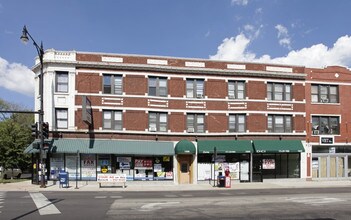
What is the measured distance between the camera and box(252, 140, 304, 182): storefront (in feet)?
107

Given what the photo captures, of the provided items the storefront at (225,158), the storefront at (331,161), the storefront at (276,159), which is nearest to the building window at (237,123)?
the storefront at (225,158)

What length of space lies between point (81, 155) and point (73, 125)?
2.41 metres

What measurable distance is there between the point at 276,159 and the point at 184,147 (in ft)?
29.0

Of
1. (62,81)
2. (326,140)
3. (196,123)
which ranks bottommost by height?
(326,140)

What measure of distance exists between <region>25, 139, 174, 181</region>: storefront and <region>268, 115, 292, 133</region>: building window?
9.23m

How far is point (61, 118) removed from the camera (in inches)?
1188

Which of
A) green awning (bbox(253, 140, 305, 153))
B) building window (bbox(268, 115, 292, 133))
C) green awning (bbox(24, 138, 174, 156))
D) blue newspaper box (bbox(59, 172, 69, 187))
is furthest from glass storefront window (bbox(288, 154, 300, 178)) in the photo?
blue newspaper box (bbox(59, 172, 69, 187))

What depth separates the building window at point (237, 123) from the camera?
32.9 meters

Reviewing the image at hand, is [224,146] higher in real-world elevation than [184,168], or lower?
higher

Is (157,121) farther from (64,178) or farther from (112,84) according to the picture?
(64,178)

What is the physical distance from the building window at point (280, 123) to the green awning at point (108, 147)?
30.5ft

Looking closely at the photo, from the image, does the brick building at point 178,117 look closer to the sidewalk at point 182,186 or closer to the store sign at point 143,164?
the store sign at point 143,164

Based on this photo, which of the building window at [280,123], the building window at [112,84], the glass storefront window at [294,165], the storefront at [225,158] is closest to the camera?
the building window at [112,84]

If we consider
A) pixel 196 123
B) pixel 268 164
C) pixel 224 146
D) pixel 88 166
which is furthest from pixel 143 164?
pixel 268 164
